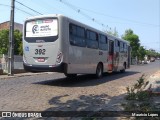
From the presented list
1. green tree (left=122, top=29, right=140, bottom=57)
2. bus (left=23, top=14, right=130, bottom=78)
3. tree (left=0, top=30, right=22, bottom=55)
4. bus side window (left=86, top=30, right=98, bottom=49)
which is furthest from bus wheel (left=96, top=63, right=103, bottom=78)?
green tree (left=122, top=29, right=140, bottom=57)

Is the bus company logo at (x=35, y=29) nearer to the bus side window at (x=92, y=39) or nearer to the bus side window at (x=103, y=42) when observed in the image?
the bus side window at (x=92, y=39)

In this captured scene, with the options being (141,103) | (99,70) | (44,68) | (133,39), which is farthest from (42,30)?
(133,39)

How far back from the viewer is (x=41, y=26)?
45.2ft

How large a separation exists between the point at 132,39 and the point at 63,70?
5699 cm

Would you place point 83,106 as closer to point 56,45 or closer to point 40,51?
point 56,45

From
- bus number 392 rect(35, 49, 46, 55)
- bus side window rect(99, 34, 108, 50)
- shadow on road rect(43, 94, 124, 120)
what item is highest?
bus side window rect(99, 34, 108, 50)

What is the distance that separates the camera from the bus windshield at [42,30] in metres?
13.4

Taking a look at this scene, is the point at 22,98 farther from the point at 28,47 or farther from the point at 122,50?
the point at 122,50

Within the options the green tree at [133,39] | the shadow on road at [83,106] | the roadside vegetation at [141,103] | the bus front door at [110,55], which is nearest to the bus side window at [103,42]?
the bus front door at [110,55]

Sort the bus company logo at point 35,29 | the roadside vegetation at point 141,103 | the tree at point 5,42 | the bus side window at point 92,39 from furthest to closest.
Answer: the tree at point 5,42
the bus side window at point 92,39
the bus company logo at point 35,29
the roadside vegetation at point 141,103

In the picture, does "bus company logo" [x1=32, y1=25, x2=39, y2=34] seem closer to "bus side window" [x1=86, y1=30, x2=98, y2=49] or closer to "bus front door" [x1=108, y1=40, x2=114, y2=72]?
"bus side window" [x1=86, y1=30, x2=98, y2=49]

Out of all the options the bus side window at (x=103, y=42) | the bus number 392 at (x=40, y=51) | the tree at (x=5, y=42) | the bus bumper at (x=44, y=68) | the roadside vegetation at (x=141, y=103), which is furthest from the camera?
the tree at (x=5, y=42)

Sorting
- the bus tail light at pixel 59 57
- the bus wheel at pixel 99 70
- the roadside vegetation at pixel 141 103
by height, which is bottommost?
the roadside vegetation at pixel 141 103

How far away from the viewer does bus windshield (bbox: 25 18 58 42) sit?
13438 millimetres
